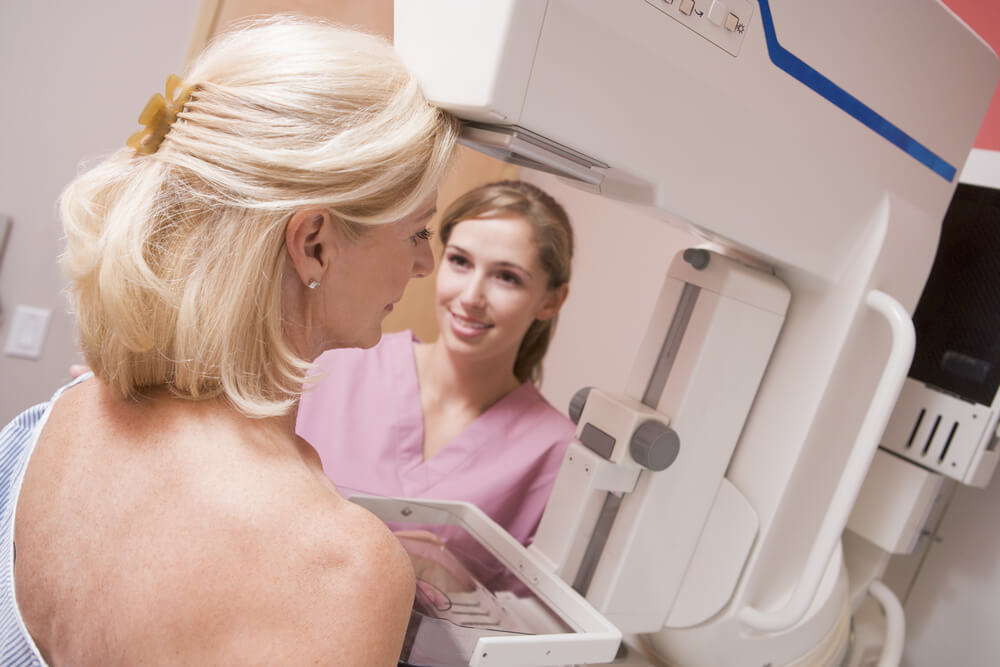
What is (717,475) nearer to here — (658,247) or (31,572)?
(31,572)

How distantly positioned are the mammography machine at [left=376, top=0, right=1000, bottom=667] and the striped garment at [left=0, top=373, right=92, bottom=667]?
1.51ft

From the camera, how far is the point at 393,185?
756 mm

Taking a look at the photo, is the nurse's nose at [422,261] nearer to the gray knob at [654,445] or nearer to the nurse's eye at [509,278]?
the gray knob at [654,445]

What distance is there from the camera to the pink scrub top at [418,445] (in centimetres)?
149

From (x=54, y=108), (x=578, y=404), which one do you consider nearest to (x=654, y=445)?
(x=578, y=404)

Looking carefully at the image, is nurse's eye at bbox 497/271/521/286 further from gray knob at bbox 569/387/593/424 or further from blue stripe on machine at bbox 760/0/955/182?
blue stripe on machine at bbox 760/0/955/182

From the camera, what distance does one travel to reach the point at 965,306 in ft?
3.76

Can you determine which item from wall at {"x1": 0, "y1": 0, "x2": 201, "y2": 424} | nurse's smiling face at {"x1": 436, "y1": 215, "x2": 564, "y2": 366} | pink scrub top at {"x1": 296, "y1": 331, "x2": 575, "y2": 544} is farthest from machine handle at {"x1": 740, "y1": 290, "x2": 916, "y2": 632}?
wall at {"x1": 0, "y1": 0, "x2": 201, "y2": 424}

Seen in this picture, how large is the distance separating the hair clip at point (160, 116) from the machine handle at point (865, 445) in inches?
32.8

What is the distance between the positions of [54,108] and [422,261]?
1524 mm

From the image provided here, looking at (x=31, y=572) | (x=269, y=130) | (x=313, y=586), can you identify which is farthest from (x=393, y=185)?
(x=31, y=572)

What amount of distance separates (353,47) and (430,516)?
25.5 inches

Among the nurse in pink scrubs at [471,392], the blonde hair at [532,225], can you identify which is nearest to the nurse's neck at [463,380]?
the nurse in pink scrubs at [471,392]

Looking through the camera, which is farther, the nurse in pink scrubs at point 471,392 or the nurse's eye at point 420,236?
the nurse in pink scrubs at point 471,392
